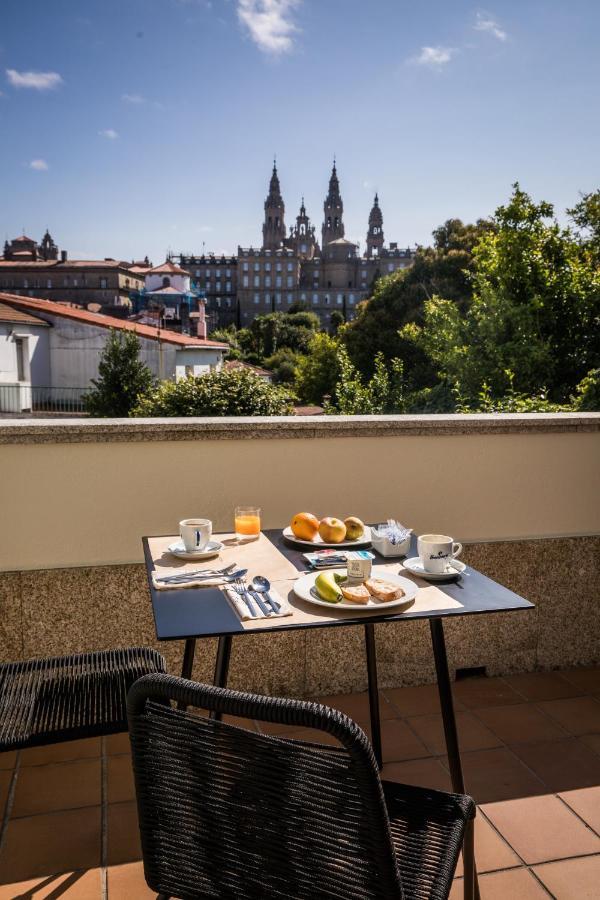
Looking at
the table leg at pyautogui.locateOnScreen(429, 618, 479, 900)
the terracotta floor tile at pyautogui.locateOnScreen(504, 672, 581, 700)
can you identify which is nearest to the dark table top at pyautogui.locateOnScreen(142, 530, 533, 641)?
the table leg at pyautogui.locateOnScreen(429, 618, 479, 900)

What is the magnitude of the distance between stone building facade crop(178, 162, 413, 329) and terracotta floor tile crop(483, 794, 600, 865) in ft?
281

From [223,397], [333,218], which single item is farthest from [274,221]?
[223,397]

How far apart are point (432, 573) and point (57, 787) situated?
1.36 meters

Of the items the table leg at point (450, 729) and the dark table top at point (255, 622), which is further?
the table leg at point (450, 729)

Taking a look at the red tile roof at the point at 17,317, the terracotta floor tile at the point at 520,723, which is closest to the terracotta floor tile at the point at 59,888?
the terracotta floor tile at the point at 520,723

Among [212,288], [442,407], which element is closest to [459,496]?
[442,407]

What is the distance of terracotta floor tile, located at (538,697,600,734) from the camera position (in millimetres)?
2752

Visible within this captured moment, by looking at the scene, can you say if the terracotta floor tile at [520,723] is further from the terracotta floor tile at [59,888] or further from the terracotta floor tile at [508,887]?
the terracotta floor tile at [59,888]

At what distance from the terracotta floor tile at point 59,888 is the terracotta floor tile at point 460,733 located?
3.82 ft

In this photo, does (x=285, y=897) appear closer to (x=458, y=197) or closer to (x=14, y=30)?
(x=458, y=197)

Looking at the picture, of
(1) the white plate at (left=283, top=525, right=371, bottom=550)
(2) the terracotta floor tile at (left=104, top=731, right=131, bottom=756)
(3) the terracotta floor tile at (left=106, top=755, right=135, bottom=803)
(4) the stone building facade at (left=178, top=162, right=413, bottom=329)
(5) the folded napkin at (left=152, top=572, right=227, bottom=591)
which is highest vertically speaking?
(4) the stone building facade at (left=178, top=162, right=413, bottom=329)

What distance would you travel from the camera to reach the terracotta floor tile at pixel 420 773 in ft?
7.80

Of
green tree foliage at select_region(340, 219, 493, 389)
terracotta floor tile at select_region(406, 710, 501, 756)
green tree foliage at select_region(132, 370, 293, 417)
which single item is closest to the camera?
terracotta floor tile at select_region(406, 710, 501, 756)

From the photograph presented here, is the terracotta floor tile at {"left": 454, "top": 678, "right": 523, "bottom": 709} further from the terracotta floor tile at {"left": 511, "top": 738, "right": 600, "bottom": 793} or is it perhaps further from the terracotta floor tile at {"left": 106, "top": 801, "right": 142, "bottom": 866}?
the terracotta floor tile at {"left": 106, "top": 801, "right": 142, "bottom": 866}
